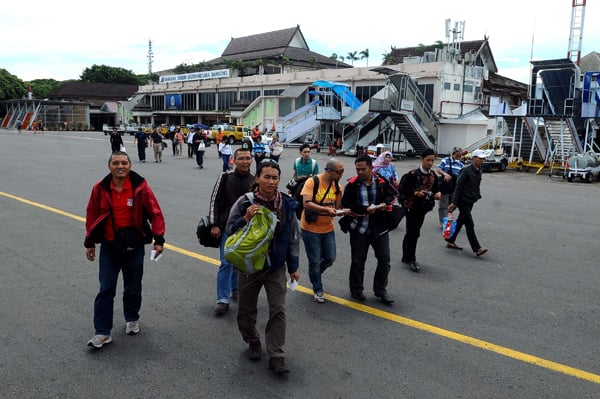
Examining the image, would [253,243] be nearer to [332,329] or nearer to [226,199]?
[226,199]

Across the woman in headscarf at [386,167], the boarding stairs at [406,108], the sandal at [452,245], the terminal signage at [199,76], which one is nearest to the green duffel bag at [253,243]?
the woman in headscarf at [386,167]

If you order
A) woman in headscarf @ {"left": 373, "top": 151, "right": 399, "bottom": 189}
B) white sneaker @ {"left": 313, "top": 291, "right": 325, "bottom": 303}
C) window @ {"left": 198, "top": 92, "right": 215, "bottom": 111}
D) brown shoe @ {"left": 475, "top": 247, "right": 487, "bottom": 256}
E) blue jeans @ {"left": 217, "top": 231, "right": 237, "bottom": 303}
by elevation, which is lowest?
white sneaker @ {"left": 313, "top": 291, "right": 325, "bottom": 303}

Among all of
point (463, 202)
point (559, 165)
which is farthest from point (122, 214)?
point (559, 165)

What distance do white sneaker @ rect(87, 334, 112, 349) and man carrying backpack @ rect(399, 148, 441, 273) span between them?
3.93m

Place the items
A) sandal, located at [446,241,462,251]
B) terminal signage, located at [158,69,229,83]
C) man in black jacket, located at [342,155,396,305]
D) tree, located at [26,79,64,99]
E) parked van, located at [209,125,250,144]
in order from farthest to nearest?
tree, located at [26,79,64,99], terminal signage, located at [158,69,229,83], parked van, located at [209,125,250,144], sandal, located at [446,241,462,251], man in black jacket, located at [342,155,396,305]

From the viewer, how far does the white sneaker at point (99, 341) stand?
4.03m

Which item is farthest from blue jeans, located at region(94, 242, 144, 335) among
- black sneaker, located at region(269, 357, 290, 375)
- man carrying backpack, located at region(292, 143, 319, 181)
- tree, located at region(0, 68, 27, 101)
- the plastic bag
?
tree, located at region(0, 68, 27, 101)

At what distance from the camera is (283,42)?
207 ft

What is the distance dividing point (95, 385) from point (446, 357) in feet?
9.07

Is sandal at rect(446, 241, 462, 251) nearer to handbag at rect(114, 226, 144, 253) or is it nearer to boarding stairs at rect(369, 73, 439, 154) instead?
handbag at rect(114, 226, 144, 253)

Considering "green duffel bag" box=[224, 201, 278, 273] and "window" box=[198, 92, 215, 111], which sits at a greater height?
"window" box=[198, 92, 215, 111]

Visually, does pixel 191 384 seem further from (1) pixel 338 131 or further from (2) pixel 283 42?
(2) pixel 283 42

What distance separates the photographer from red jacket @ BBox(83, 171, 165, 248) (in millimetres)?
4062

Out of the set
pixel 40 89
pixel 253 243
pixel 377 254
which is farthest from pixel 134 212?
pixel 40 89
